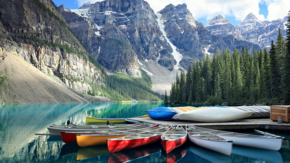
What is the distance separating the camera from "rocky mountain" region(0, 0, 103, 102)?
469ft

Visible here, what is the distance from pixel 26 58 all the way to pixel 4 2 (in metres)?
53.7

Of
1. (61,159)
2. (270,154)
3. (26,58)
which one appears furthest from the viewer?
(26,58)

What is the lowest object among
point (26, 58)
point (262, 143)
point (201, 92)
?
point (262, 143)

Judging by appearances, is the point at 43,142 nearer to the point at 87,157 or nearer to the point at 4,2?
the point at 87,157

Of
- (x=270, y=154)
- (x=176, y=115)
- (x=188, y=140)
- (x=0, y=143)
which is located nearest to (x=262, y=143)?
(x=270, y=154)

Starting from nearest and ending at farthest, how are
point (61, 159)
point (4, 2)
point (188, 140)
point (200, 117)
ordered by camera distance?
point (61, 159) → point (188, 140) → point (200, 117) → point (4, 2)

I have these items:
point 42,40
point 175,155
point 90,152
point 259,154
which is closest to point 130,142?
point 90,152

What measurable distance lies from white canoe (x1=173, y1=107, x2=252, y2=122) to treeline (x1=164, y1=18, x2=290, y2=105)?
2403 cm

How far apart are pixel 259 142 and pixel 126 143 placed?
11.2 metres

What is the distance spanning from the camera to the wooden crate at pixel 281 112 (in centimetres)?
2250

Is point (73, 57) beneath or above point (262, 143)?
above

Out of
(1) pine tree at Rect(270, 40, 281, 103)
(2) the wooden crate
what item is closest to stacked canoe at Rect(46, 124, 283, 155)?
(2) the wooden crate

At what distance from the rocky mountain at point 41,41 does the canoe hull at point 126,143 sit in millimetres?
116705

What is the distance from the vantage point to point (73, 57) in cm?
18800
